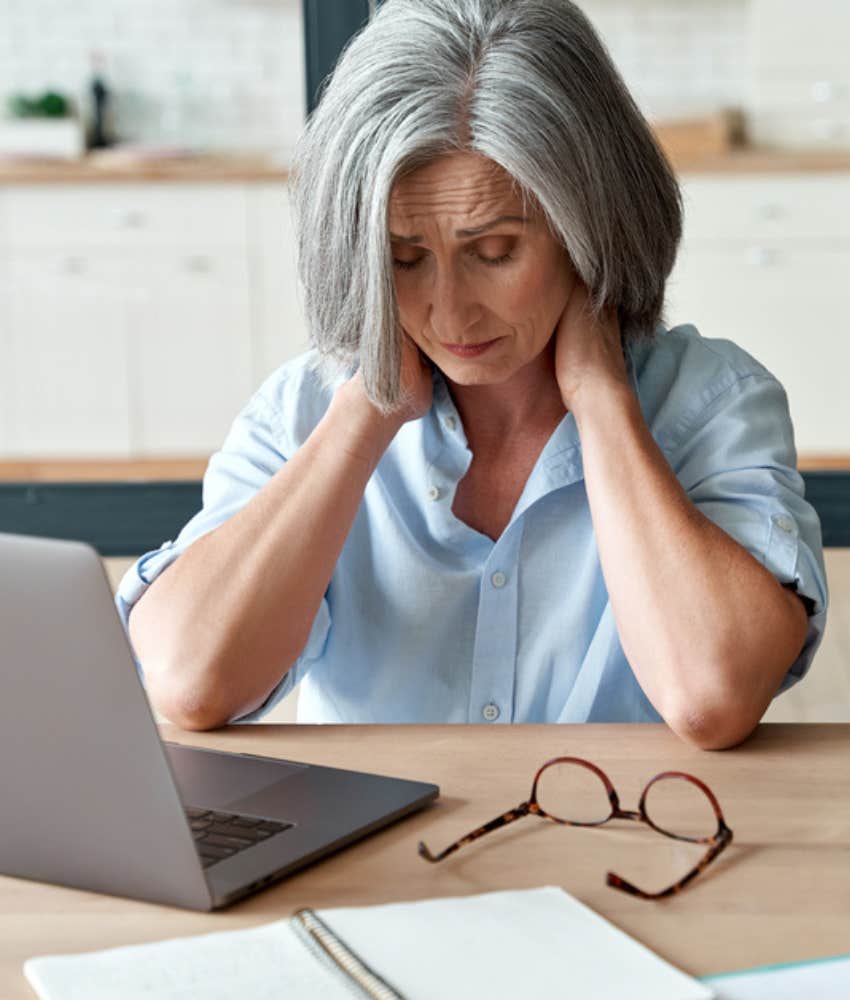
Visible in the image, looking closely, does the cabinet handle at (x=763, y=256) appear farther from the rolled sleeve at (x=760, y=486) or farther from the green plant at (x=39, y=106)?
the rolled sleeve at (x=760, y=486)

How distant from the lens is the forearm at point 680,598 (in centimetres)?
122

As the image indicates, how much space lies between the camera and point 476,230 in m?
1.35

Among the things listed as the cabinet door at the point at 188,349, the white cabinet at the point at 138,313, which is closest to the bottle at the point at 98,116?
the white cabinet at the point at 138,313

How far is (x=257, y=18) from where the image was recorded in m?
5.45

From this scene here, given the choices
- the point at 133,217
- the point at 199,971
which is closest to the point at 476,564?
the point at 199,971

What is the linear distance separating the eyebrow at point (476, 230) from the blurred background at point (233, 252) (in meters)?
3.10

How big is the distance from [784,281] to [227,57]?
214 cm

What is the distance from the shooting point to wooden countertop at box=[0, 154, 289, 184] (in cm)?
473

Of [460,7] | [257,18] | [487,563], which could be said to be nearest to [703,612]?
[487,563]


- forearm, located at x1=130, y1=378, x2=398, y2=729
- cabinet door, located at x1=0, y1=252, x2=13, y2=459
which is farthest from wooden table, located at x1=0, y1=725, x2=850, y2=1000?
cabinet door, located at x1=0, y1=252, x2=13, y2=459

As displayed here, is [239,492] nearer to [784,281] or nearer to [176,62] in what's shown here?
[784,281]

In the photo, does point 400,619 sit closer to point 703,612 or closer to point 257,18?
point 703,612

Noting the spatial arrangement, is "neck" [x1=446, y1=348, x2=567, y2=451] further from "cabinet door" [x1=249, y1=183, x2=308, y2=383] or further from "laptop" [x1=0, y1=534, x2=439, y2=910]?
"cabinet door" [x1=249, y1=183, x2=308, y2=383]

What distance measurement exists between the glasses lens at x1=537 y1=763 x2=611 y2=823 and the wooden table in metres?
0.02
